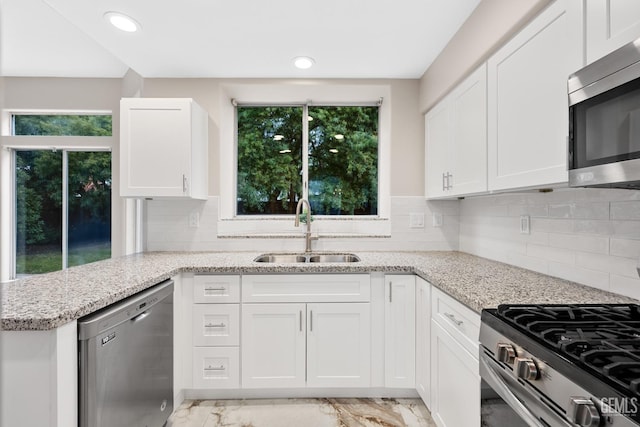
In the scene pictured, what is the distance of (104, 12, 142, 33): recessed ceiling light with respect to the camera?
6.08ft

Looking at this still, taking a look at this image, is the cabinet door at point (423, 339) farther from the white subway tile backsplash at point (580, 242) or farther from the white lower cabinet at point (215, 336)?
the white lower cabinet at point (215, 336)

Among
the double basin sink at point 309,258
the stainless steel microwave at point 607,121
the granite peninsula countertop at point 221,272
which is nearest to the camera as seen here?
the stainless steel microwave at point 607,121

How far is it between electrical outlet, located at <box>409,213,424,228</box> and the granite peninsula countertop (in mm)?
352

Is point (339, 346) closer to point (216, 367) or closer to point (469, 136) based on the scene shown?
point (216, 367)

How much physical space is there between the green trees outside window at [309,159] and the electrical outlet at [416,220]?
0.40 metres

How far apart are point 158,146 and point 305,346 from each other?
5.60 ft

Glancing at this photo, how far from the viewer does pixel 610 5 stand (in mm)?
980

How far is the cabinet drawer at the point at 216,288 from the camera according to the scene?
203cm

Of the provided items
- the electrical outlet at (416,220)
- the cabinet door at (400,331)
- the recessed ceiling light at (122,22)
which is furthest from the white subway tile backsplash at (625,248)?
the recessed ceiling light at (122,22)

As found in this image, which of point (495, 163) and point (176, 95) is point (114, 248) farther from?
point (495, 163)

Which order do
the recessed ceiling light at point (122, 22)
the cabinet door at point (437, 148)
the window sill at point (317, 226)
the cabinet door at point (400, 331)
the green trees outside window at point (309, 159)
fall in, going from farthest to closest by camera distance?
the green trees outside window at point (309, 159) < the window sill at point (317, 226) < the cabinet door at point (437, 148) < the cabinet door at point (400, 331) < the recessed ceiling light at point (122, 22)

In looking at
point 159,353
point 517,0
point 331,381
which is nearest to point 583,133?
point 517,0

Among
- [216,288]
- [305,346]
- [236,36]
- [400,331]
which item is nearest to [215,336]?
[216,288]

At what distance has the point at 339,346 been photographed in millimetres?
2043
